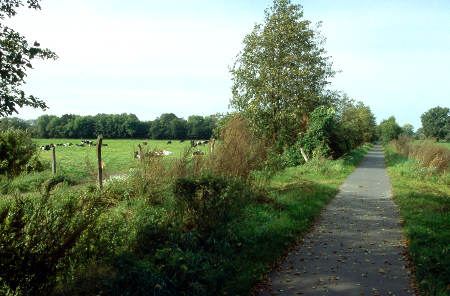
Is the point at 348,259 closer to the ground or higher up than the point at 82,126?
closer to the ground

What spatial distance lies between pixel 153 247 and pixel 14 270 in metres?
2.12

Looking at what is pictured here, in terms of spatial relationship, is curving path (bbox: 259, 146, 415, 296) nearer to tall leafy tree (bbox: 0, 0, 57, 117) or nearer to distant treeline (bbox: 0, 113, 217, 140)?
tall leafy tree (bbox: 0, 0, 57, 117)

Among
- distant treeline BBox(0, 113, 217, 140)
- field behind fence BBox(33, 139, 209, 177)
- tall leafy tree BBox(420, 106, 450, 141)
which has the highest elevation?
tall leafy tree BBox(420, 106, 450, 141)

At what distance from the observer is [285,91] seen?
2283 cm

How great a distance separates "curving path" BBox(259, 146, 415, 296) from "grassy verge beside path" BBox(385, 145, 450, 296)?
23 cm

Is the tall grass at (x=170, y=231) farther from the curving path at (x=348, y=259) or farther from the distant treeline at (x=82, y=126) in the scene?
the distant treeline at (x=82, y=126)

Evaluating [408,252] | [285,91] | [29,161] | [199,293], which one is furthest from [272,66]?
[199,293]

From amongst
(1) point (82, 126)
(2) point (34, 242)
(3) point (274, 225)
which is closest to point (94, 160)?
(1) point (82, 126)

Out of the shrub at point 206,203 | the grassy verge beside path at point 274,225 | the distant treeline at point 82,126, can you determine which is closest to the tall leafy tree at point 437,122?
the distant treeline at point 82,126

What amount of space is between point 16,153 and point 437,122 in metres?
131

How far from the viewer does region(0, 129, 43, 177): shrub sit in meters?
17.2

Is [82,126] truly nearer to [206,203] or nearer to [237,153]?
[237,153]

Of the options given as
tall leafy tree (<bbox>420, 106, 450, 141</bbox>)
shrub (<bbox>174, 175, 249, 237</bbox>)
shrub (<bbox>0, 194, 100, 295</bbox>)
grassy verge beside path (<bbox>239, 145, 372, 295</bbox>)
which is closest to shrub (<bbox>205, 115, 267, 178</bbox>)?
grassy verge beside path (<bbox>239, 145, 372, 295</bbox>)

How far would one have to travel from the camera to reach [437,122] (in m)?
117
